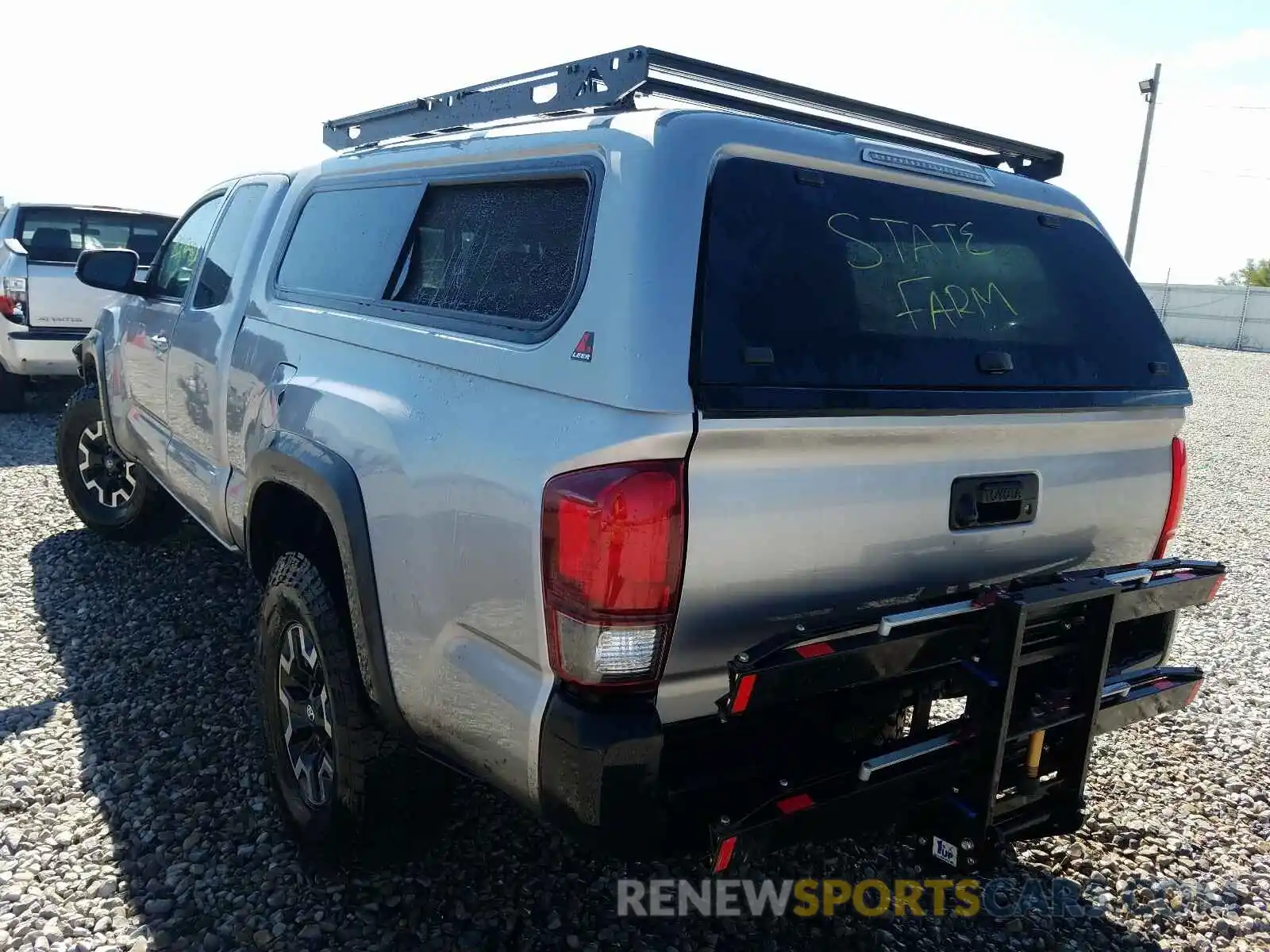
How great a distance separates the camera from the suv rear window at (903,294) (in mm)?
2094

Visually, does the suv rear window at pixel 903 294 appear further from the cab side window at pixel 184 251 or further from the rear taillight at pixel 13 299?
the rear taillight at pixel 13 299

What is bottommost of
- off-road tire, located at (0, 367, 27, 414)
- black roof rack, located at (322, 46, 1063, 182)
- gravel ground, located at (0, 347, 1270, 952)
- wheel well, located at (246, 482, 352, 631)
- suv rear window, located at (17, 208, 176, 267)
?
gravel ground, located at (0, 347, 1270, 952)

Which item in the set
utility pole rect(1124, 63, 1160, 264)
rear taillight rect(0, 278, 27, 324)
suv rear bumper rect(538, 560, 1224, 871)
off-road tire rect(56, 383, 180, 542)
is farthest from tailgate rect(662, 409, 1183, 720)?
utility pole rect(1124, 63, 1160, 264)

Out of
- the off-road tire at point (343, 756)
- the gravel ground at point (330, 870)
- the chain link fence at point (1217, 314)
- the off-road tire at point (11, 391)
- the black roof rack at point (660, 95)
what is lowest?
the chain link fence at point (1217, 314)

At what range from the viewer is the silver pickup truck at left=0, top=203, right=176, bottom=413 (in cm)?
822

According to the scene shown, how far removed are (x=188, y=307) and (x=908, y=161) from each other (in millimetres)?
2992

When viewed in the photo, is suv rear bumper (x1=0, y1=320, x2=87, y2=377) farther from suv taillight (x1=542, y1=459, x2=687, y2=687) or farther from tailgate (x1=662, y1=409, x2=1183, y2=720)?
tailgate (x1=662, y1=409, x2=1183, y2=720)

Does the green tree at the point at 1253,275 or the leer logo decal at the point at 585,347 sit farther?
the green tree at the point at 1253,275

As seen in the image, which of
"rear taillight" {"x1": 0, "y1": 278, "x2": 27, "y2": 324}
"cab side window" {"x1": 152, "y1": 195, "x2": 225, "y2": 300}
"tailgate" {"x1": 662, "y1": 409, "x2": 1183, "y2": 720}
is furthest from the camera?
"rear taillight" {"x1": 0, "y1": 278, "x2": 27, "y2": 324}

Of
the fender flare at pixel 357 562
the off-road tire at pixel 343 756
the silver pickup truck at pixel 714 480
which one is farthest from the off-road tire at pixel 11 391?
the fender flare at pixel 357 562

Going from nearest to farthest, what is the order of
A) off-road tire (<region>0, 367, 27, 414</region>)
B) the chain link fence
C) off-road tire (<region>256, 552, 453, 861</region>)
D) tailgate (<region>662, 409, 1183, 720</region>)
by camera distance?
tailgate (<region>662, 409, 1183, 720</region>)
off-road tire (<region>256, 552, 453, 861</region>)
off-road tire (<region>0, 367, 27, 414</region>)
the chain link fence

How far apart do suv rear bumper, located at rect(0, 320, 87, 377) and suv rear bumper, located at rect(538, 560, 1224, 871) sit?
7.97 meters

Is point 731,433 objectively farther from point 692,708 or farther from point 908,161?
point 908,161

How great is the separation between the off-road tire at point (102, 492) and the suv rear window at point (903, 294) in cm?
413
